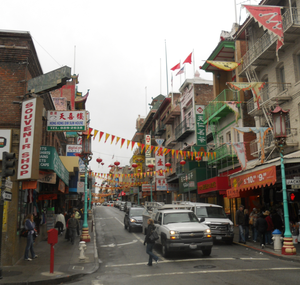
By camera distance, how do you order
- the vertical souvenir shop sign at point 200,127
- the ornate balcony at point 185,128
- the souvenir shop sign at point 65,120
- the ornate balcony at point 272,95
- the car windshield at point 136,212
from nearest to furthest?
the souvenir shop sign at point 65,120 < the ornate balcony at point 272,95 < the car windshield at point 136,212 < the vertical souvenir shop sign at point 200,127 < the ornate balcony at point 185,128

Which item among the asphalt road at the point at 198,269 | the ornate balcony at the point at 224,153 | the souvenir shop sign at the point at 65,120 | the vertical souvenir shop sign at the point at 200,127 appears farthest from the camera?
the vertical souvenir shop sign at the point at 200,127

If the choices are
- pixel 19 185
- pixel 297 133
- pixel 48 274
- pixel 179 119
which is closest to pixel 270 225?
pixel 297 133

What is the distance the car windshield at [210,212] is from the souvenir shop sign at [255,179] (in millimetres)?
2126

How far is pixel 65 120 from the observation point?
1502 centimetres

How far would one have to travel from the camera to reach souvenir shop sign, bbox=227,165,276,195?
15.4 metres

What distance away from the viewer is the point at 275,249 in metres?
13.7

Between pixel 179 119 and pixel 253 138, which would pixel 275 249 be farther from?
pixel 179 119

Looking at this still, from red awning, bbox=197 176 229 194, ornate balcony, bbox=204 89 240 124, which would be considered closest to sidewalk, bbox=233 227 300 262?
red awning, bbox=197 176 229 194

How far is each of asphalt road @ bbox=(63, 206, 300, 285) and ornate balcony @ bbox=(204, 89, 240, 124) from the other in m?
13.3

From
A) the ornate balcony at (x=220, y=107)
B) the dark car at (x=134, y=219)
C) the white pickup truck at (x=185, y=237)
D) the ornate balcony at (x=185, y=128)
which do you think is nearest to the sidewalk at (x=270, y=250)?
the white pickup truck at (x=185, y=237)

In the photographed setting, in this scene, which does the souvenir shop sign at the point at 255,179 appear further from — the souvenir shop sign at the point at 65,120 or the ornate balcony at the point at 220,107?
the souvenir shop sign at the point at 65,120

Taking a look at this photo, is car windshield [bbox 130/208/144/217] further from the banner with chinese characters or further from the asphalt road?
the asphalt road

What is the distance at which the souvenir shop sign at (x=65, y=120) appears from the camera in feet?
48.9

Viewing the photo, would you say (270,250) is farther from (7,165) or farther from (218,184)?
(7,165)
